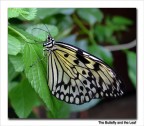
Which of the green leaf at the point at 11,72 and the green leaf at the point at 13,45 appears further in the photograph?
the green leaf at the point at 11,72

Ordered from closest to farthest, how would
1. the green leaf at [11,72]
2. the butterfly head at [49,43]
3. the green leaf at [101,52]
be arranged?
the butterfly head at [49,43]
the green leaf at [11,72]
the green leaf at [101,52]

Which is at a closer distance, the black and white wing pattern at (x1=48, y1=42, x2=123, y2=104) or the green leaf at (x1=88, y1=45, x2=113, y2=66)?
the black and white wing pattern at (x1=48, y1=42, x2=123, y2=104)

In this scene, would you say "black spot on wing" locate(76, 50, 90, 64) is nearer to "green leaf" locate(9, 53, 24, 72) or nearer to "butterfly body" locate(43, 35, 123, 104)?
"butterfly body" locate(43, 35, 123, 104)

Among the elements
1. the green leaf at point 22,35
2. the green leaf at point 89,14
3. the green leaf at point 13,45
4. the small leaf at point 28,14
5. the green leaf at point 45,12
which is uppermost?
the green leaf at point 89,14

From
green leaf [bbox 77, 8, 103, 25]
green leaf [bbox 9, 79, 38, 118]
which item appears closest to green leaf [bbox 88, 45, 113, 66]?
green leaf [bbox 77, 8, 103, 25]

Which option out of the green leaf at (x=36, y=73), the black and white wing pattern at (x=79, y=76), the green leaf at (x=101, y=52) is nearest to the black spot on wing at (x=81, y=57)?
the black and white wing pattern at (x=79, y=76)

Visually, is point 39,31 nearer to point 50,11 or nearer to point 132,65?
point 50,11

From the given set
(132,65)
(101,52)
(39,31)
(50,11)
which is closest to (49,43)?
(39,31)

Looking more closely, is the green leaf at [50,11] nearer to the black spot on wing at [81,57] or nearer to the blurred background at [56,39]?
the blurred background at [56,39]
